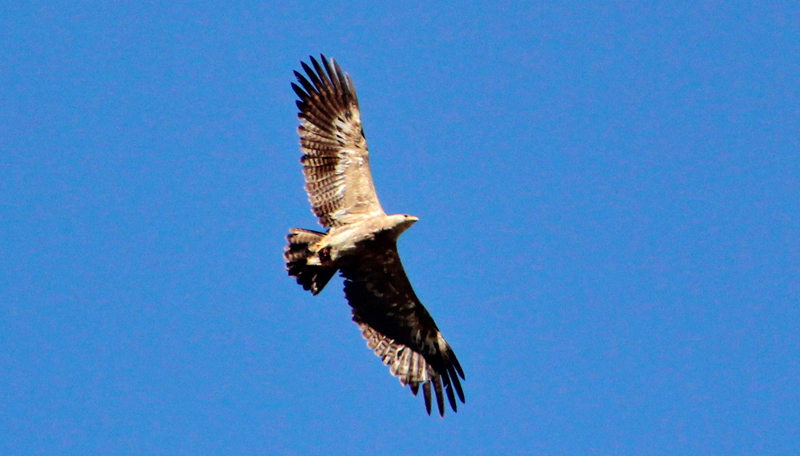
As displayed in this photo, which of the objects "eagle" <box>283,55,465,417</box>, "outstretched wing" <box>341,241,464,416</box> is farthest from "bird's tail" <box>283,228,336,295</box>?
"outstretched wing" <box>341,241,464,416</box>

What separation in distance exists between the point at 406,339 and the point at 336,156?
313cm

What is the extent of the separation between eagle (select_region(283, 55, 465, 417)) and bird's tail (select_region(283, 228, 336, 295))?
0.05ft

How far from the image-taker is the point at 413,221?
16438mm

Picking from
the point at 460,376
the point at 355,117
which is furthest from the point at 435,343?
the point at 355,117

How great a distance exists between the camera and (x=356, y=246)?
16750 mm

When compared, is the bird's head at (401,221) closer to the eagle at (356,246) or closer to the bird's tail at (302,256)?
the eagle at (356,246)

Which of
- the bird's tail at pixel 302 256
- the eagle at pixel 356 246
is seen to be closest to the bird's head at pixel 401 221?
the eagle at pixel 356 246

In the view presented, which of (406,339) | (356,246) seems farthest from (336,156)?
(406,339)

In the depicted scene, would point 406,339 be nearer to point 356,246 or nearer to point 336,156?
point 356,246

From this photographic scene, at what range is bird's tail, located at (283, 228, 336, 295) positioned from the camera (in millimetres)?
16828

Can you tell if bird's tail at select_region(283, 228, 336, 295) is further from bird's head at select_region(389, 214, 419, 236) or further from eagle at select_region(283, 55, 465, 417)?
bird's head at select_region(389, 214, 419, 236)

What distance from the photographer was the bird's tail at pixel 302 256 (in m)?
16.8

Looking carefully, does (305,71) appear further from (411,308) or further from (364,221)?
(411,308)

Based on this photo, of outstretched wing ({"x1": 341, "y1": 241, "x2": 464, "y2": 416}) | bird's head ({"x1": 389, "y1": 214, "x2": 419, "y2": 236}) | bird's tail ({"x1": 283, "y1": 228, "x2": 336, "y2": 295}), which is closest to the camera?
bird's head ({"x1": 389, "y1": 214, "x2": 419, "y2": 236})
